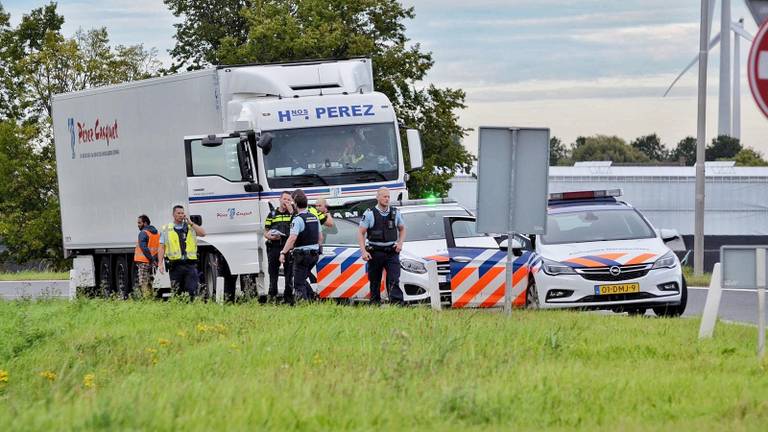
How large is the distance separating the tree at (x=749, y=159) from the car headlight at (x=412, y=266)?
12271 centimetres

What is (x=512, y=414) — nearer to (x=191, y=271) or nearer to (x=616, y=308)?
(x=616, y=308)

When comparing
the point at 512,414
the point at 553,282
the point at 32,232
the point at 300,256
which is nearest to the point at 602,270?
the point at 553,282

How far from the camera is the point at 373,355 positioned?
1201 centimetres

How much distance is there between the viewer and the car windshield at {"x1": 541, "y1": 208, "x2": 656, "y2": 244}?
67.6 ft

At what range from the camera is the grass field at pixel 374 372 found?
8.49m

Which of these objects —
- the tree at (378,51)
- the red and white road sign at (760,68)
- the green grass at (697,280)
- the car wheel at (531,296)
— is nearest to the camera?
the red and white road sign at (760,68)

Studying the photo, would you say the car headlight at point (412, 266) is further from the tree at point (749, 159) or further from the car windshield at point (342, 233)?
the tree at point (749, 159)

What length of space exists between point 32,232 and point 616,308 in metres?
43.9

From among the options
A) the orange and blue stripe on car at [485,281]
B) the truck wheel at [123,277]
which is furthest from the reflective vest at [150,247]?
the orange and blue stripe on car at [485,281]

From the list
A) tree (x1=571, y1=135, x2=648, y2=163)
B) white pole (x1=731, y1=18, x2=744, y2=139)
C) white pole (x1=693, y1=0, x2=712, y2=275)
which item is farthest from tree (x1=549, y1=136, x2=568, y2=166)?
white pole (x1=693, y1=0, x2=712, y2=275)

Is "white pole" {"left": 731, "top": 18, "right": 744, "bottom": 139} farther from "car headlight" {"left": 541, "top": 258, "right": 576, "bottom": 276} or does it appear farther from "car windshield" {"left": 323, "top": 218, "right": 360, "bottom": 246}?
"car headlight" {"left": 541, "top": 258, "right": 576, "bottom": 276}

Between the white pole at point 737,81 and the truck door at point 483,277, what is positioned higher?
the white pole at point 737,81

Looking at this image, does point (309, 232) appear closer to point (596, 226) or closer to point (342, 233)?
point (342, 233)

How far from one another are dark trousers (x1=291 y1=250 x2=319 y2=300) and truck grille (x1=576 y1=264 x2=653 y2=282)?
3.55 metres
